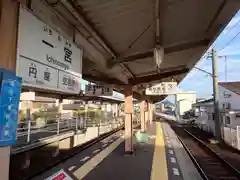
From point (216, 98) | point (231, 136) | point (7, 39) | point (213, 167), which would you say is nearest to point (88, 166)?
point (213, 167)

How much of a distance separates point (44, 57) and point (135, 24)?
257cm

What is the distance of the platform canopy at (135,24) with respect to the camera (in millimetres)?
4429

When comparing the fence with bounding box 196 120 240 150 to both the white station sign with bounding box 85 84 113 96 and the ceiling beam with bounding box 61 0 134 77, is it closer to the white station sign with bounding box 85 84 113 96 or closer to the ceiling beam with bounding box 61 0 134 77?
the white station sign with bounding box 85 84 113 96

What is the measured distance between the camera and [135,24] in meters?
5.51

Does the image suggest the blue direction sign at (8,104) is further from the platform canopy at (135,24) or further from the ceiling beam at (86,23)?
the ceiling beam at (86,23)

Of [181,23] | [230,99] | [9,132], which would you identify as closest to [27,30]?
[9,132]

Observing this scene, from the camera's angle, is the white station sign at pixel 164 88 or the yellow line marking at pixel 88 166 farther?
the white station sign at pixel 164 88

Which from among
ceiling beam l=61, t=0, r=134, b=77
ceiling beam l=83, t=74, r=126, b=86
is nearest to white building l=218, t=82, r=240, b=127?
ceiling beam l=83, t=74, r=126, b=86

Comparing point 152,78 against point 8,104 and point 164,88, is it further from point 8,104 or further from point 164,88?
point 8,104

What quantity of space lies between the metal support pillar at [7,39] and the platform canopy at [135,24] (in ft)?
2.30

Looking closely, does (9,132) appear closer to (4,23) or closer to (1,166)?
(1,166)

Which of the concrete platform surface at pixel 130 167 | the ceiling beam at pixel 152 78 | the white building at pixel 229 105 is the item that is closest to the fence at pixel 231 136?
the white building at pixel 229 105

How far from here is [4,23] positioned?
266 centimetres

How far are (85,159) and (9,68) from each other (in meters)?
7.80
